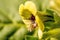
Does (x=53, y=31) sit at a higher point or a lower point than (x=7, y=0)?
lower

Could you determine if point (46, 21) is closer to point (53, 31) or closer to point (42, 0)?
point (53, 31)

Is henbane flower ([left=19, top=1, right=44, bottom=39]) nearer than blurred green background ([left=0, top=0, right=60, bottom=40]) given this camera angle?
Yes

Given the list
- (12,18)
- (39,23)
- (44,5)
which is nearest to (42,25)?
(39,23)

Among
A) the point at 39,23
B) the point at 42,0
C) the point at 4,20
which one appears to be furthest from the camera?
the point at 4,20

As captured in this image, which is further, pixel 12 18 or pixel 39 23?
pixel 12 18

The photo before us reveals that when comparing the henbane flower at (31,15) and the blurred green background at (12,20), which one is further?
the blurred green background at (12,20)

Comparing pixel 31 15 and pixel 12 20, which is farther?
pixel 12 20

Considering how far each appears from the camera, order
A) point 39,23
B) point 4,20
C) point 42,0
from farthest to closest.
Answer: point 4,20
point 42,0
point 39,23
